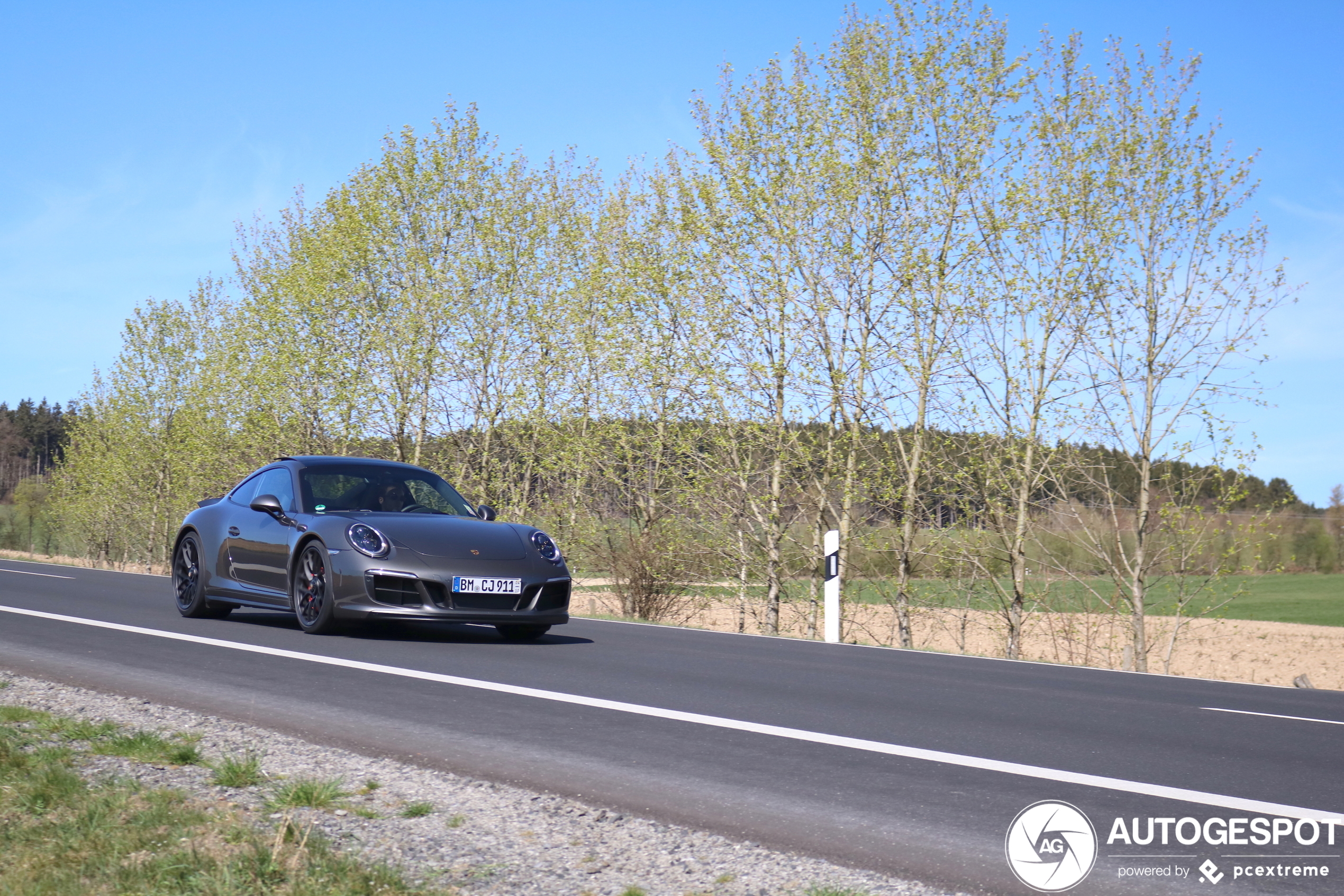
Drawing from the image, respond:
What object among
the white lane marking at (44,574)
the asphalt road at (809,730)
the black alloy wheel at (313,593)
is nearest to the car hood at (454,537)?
the black alloy wheel at (313,593)

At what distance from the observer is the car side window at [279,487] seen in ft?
35.3

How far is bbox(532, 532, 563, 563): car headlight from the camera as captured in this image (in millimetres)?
10172

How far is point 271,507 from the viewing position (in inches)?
404

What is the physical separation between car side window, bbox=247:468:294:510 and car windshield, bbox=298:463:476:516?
148 mm

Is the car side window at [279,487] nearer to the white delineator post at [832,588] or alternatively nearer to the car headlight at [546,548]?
the car headlight at [546,548]

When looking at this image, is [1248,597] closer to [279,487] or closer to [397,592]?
[279,487]

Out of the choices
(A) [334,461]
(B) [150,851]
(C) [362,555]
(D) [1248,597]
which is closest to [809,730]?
(B) [150,851]

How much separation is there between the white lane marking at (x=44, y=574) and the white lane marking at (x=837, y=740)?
10911 millimetres

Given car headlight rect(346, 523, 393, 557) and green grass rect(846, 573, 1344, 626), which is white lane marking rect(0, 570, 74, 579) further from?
green grass rect(846, 573, 1344, 626)

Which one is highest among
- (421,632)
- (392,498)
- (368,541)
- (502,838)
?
(392,498)

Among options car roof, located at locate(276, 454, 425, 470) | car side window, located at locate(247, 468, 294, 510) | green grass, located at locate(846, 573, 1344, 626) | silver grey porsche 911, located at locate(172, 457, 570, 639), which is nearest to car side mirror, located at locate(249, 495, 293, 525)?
silver grey porsche 911, located at locate(172, 457, 570, 639)

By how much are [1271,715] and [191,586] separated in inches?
368

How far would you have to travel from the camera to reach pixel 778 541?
21.3 m

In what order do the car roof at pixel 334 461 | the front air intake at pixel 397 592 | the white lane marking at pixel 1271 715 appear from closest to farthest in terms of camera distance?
the white lane marking at pixel 1271 715 < the front air intake at pixel 397 592 < the car roof at pixel 334 461
